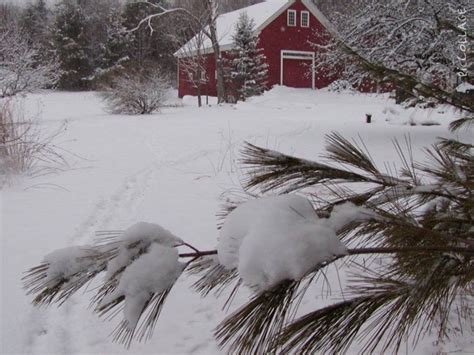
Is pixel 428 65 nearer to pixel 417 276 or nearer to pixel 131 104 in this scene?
pixel 417 276

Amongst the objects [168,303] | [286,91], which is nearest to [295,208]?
[168,303]

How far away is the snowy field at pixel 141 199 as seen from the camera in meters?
2.61

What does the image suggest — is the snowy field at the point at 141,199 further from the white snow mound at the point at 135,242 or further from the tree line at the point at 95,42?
the tree line at the point at 95,42

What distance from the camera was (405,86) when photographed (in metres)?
1.86

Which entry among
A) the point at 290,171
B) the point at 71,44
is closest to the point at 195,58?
the point at 71,44

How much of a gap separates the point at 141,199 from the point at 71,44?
32.4 metres

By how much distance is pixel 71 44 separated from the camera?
3394 centimetres

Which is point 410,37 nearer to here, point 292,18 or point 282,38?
point 282,38

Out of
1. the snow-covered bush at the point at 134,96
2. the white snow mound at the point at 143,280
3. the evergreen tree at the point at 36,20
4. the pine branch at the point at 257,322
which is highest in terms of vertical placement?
the evergreen tree at the point at 36,20

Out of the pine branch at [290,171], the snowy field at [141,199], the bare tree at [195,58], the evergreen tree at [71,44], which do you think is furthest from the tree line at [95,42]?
the pine branch at [290,171]

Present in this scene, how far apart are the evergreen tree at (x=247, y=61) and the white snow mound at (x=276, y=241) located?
2446cm

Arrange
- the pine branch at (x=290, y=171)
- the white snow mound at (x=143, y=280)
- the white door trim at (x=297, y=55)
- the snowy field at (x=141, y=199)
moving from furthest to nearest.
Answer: the white door trim at (x=297, y=55), the snowy field at (x=141, y=199), the pine branch at (x=290, y=171), the white snow mound at (x=143, y=280)

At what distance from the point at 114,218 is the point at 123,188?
1388mm

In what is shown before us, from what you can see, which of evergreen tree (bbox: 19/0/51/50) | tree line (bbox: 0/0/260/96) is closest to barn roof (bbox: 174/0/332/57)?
tree line (bbox: 0/0/260/96)
